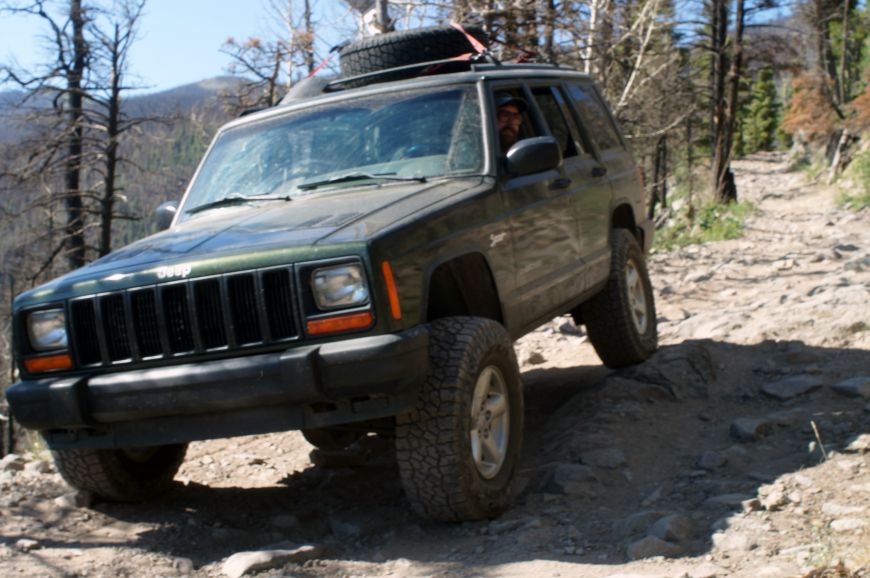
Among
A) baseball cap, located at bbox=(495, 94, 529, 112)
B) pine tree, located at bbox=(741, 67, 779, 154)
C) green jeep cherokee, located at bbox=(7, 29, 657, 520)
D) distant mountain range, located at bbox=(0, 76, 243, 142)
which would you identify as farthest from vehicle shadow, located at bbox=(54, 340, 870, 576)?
pine tree, located at bbox=(741, 67, 779, 154)

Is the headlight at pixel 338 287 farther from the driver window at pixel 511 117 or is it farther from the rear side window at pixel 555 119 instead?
the rear side window at pixel 555 119

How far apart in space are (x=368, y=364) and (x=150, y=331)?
100 centimetres

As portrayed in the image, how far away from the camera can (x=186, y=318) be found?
13.6 feet

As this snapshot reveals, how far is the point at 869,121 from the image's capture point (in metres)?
27.4

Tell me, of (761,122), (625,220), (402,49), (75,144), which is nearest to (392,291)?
(402,49)

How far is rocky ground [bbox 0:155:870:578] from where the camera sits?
3.98 meters

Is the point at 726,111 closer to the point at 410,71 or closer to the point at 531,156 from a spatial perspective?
the point at 410,71

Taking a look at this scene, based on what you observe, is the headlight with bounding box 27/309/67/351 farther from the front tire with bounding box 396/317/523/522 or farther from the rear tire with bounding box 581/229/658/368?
the rear tire with bounding box 581/229/658/368

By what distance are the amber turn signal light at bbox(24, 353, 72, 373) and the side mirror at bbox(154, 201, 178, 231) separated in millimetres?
1459

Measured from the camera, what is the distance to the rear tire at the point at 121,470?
15.9 feet

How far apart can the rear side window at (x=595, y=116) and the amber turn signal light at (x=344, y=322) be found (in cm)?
319

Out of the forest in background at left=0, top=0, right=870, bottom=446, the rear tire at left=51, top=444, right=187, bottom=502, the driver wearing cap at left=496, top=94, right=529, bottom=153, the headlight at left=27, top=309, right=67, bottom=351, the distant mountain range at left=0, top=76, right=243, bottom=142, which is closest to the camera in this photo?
the headlight at left=27, top=309, right=67, bottom=351

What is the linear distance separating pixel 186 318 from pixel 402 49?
3228mm

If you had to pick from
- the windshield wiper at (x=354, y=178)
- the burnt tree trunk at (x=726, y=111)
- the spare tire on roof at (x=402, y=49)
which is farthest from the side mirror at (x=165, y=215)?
the burnt tree trunk at (x=726, y=111)
